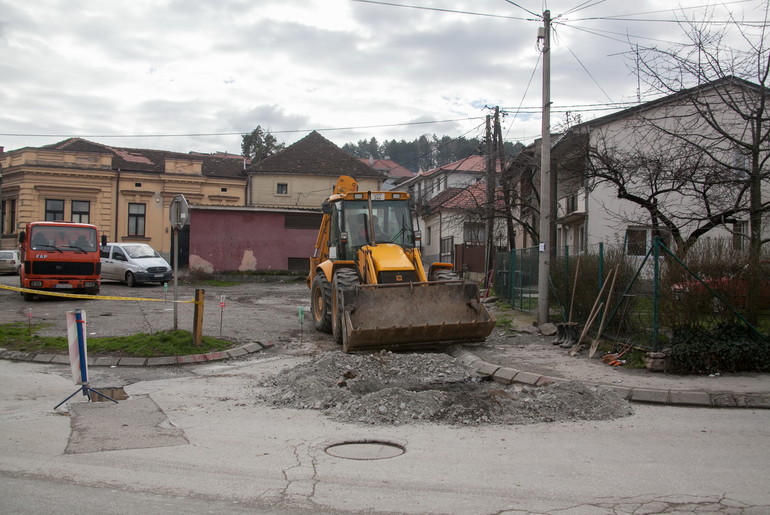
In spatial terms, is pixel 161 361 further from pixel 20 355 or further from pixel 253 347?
pixel 20 355

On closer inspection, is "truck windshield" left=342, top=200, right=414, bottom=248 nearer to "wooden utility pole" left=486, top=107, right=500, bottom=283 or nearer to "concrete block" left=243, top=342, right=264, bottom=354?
"concrete block" left=243, top=342, right=264, bottom=354

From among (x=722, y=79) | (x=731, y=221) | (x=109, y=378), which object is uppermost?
(x=722, y=79)

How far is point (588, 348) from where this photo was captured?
12.1 m

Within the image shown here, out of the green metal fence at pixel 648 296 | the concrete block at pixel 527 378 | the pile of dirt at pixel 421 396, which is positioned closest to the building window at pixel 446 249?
the green metal fence at pixel 648 296

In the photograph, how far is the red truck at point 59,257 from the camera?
1950 cm

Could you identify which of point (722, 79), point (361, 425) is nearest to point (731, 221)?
point (722, 79)

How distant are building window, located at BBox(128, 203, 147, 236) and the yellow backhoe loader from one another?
29523 mm

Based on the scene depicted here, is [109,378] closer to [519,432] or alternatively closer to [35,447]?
[35,447]

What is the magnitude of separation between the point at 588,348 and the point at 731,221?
418cm

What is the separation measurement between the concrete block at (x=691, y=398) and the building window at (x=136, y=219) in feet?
125

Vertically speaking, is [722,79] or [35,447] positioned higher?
[722,79]

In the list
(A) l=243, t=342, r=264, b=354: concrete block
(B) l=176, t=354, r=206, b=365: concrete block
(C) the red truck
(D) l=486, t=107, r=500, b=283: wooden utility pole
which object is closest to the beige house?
(C) the red truck

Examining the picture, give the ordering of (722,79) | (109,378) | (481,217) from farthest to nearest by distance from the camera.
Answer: (481,217)
(722,79)
(109,378)

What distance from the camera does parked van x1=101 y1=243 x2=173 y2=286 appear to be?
2628 cm
